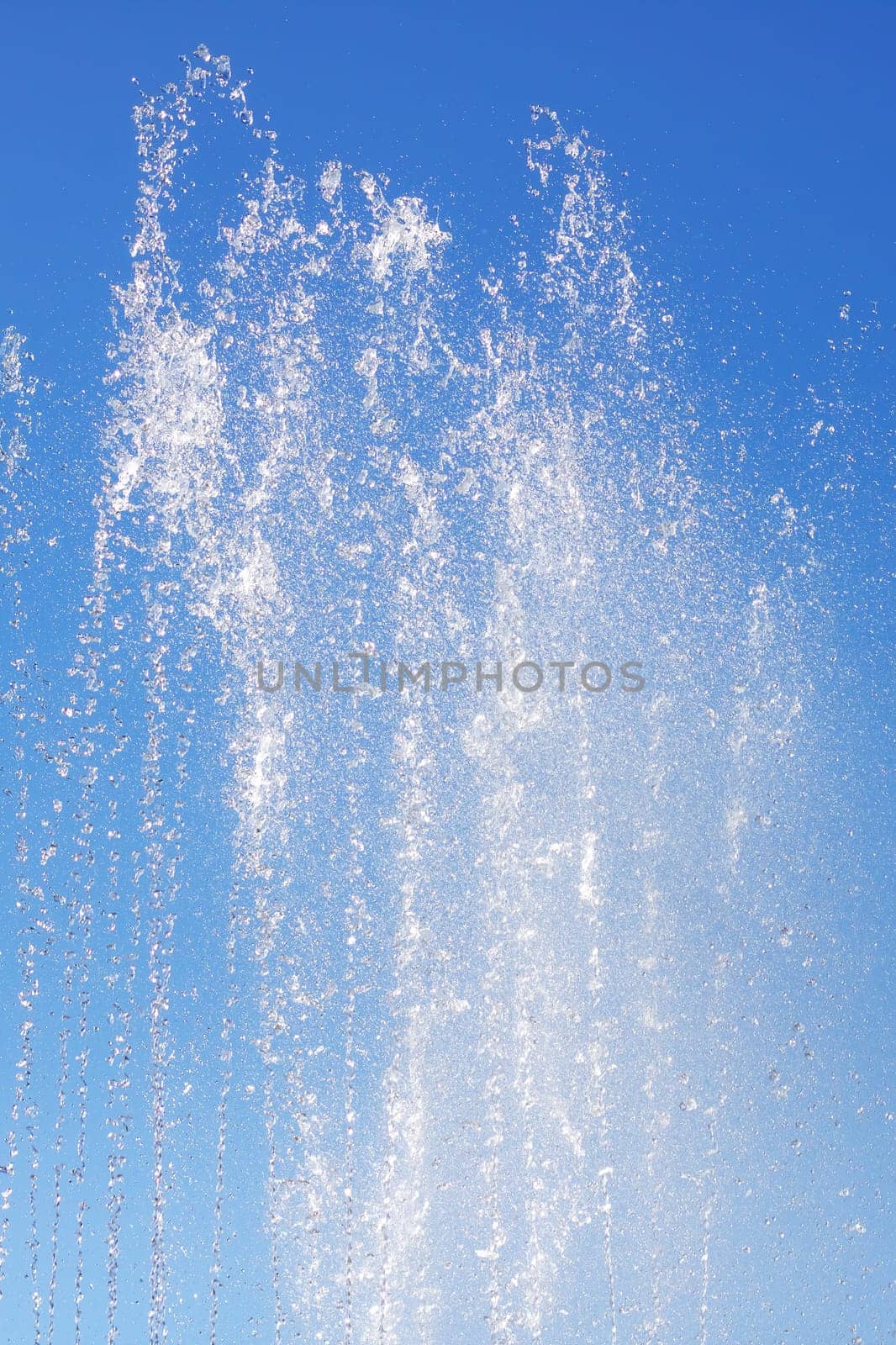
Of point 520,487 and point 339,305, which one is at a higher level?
point 339,305

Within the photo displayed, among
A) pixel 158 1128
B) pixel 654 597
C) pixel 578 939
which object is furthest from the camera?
pixel 654 597

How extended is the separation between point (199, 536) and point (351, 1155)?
4170mm

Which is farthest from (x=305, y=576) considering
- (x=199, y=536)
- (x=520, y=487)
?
(x=520, y=487)

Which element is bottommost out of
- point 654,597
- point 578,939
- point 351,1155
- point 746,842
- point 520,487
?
point 351,1155

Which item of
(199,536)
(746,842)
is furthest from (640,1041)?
(199,536)

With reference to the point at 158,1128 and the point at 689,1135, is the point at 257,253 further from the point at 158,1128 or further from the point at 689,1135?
the point at 689,1135

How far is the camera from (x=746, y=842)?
390 inches

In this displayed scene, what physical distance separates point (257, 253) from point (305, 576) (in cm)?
231

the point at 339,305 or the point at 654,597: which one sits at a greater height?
the point at 339,305

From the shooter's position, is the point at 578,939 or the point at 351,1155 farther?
the point at 578,939

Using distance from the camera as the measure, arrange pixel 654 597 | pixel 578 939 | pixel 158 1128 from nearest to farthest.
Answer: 1. pixel 158 1128
2. pixel 578 939
3. pixel 654 597

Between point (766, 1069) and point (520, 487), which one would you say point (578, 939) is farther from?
point (520, 487)

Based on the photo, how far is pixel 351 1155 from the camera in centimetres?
878

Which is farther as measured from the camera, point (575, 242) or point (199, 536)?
point (575, 242)
